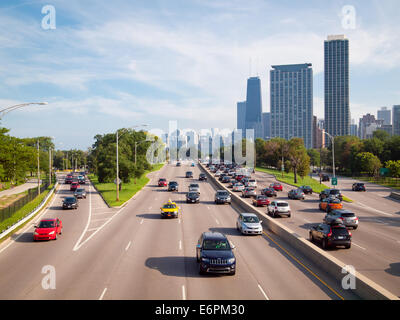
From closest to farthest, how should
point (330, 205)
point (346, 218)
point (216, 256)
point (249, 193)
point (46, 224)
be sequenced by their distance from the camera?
point (216, 256), point (46, 224), point (346, 218), point (330, 205), point (249, 193)

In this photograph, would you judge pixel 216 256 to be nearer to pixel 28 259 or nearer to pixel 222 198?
pixel 28 259

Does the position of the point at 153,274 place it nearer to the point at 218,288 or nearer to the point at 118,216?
the point at 218,288

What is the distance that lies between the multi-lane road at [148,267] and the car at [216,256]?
37 cm

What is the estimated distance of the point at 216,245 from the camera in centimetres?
1596

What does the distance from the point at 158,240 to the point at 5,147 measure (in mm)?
27268

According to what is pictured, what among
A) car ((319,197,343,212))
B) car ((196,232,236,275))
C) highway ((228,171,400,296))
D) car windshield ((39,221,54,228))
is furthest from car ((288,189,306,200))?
car ((196,232,236,275))

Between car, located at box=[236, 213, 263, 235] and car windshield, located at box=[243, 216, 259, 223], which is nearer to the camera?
car, located at box=[236, 213, 263, 235]

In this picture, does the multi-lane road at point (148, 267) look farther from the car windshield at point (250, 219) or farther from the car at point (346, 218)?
the car at point (346, 218)

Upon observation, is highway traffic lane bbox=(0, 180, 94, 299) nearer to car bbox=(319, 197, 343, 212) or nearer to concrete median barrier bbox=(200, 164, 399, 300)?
concrete median barrier bbox=(200, 164, 399, 300)

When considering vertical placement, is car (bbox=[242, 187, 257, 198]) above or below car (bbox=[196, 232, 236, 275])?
below

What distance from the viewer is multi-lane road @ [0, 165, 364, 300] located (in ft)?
41.8

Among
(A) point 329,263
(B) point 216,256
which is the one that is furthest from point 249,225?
(B) point 216,256

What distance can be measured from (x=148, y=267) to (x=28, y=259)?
22.6 ft
